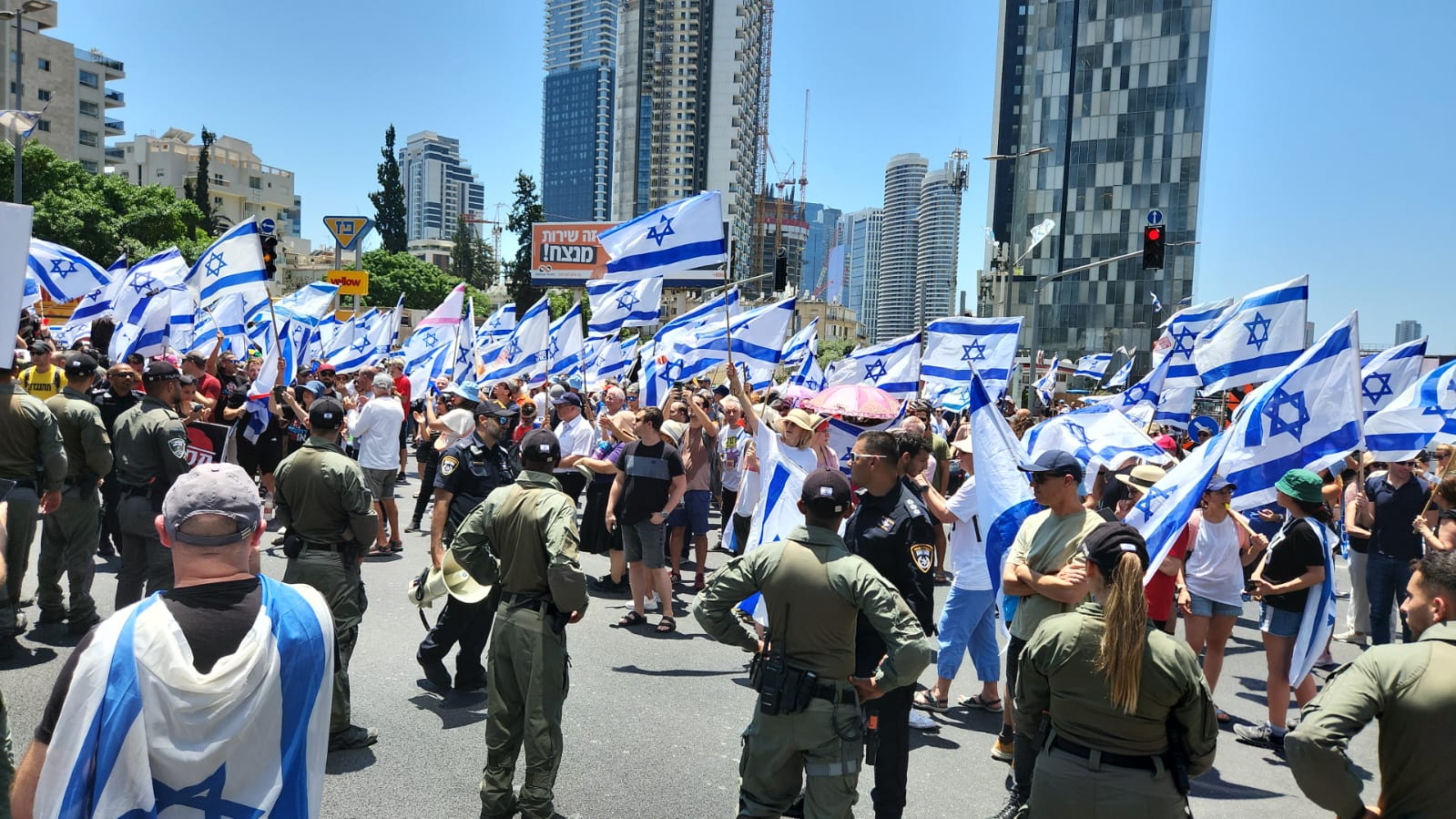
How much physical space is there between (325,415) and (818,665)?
3.39 metres

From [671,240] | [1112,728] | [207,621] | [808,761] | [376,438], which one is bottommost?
[808,761]

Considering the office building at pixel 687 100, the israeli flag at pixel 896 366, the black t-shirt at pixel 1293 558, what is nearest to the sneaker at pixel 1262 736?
the black t-shirt at pixel 1293 558

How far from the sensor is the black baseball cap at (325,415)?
18.2 ft

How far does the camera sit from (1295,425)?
618 centimetres

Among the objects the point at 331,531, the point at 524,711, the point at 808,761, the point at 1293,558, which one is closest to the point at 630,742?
the point at 524,711

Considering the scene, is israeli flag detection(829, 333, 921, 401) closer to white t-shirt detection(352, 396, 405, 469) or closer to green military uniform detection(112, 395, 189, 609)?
white t-shirt detection(352, 396, 405, 469)

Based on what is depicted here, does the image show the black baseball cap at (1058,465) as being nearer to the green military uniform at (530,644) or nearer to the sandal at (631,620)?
the green military uniform at (530,644)

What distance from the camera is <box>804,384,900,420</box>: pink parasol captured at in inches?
285

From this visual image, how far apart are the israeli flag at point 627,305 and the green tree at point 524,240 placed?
58.5 meters

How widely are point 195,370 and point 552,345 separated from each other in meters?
6.94

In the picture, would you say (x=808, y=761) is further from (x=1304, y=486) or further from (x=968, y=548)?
(x=1304, y=486)

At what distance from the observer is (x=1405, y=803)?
116 inches

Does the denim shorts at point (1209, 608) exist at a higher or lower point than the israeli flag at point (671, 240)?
lower

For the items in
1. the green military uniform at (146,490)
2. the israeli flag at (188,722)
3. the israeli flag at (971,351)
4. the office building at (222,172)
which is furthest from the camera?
the office building at (222,172)
